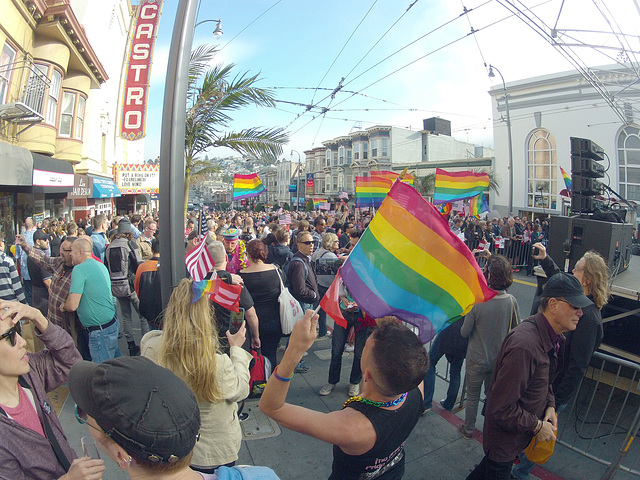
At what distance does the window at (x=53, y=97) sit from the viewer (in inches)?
467

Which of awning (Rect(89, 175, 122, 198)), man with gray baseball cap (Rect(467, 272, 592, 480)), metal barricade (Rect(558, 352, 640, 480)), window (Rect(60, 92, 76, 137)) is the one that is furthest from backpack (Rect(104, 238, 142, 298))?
awning (Rect(89, 175, 122, 198))

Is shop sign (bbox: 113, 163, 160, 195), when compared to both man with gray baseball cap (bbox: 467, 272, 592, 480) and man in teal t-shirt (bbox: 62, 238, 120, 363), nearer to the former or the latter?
man in teal t-shirt (bbox: 62, 238, 120, 363)

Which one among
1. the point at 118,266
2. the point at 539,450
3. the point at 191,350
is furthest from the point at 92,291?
the point at 539,450

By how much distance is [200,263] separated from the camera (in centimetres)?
382

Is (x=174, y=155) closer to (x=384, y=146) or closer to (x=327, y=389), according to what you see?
(x=327, y=389)

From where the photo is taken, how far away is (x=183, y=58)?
3.06 m

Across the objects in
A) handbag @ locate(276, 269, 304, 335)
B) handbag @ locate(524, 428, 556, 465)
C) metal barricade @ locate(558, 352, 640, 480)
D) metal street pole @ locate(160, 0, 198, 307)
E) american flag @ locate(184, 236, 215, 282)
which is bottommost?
metal barricade @ locate(558, 352, 640, 480)

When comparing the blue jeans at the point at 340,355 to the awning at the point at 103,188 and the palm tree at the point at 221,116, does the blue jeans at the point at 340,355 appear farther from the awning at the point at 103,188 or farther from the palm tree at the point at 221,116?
the awning at the point at 103,188

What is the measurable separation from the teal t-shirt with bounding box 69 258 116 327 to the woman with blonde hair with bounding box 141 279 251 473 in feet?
6.45

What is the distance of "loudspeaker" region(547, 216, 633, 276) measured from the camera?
17.9 ft

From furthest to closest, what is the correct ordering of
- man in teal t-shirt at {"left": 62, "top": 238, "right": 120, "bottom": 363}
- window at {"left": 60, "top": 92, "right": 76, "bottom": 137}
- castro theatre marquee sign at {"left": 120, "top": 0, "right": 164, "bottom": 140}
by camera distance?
window at {"left": 60, "top": 92, "right": 76, "bottom": 137} → castro theatre marquee sign at {"left": 120, "top": 0, "right": 164, "bottom": 140} → man in teal t-shirt at {"left": 62, "top": 238, "right": 120, "bottom": 363}

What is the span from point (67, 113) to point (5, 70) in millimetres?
4028

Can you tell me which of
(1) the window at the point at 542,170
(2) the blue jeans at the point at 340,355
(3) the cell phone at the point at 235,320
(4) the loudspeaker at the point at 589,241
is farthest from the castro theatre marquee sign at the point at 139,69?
(1) the window at the point at 542,170

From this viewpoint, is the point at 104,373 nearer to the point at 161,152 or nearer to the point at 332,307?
the point at 332,307
